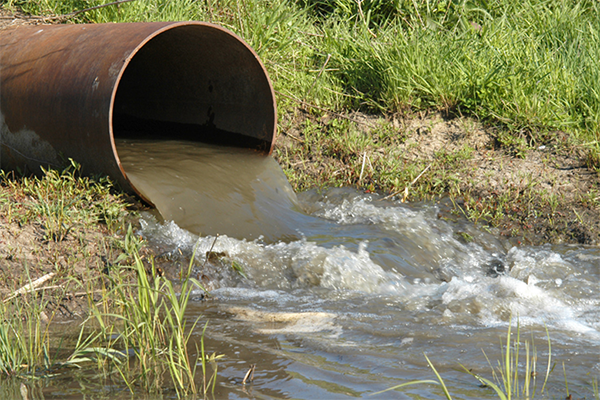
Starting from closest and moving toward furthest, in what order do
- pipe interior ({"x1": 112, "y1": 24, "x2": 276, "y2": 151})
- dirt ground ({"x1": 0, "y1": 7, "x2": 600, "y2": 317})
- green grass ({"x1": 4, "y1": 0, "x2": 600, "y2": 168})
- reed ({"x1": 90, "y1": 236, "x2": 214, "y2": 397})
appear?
1. reed ({"x1": 90, "y1": 236, "x2": 214, "y2": 397})
2. dirt ground ({"x1": 0, "y1": 7, "x2": 600, "y2": 317})
3. pipe interior ({"x1": 112, "y1": 24, "x2": 276, "y2": 151})
4. green grass ({"x1": 4, "y1": 0, "x2": 600, "y2": 168})

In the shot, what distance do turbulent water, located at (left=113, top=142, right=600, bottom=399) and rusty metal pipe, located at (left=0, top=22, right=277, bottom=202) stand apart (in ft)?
1.21

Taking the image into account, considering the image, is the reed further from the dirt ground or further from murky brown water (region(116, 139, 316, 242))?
murky brown water (region(116, 139, 316, 242))

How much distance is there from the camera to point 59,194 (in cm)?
374

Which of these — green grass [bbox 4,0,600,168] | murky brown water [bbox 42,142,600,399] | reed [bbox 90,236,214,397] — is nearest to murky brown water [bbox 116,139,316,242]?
murky brown water [bbox 42,142,600,399]

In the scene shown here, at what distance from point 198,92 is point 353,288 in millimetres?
2599

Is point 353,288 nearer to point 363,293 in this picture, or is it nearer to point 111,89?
point 363,293

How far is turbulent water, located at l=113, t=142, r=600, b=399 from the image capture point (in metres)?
2.10

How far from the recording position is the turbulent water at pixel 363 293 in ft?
6.88

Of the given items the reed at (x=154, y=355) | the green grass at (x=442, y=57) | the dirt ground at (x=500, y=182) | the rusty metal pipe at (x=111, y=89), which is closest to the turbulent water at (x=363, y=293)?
the reed at (x=154, y=355)

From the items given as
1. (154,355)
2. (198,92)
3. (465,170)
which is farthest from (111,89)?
(465,170)

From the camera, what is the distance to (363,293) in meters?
3.18

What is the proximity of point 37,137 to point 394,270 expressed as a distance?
8.32ft

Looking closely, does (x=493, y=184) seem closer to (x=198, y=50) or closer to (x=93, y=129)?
(x=198, y=50)

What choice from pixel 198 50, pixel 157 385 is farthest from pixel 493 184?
pixel 157 385
